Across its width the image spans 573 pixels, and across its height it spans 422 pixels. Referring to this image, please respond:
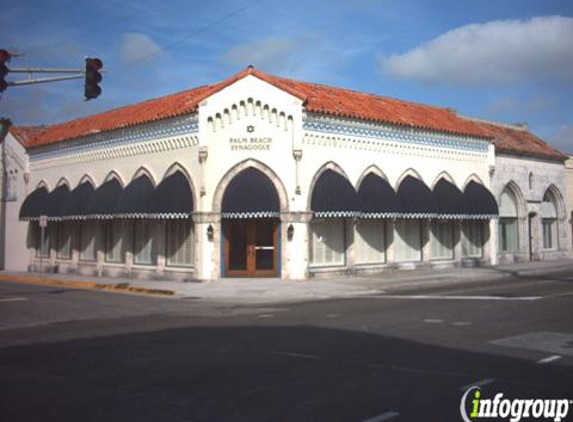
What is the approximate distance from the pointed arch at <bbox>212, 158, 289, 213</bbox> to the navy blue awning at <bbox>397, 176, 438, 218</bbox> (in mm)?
5737

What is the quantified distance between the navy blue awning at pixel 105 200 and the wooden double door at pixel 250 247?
20.3ft

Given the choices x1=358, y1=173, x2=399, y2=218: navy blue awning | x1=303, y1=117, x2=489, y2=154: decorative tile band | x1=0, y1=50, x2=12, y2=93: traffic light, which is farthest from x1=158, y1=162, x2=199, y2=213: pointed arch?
x1=0, y1=50, x2=12, y2=93: traffic light

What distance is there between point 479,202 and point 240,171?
13323mm

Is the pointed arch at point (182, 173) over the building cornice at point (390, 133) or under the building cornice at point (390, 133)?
under

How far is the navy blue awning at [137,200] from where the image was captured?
26.0 m

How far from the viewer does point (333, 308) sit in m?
16.2

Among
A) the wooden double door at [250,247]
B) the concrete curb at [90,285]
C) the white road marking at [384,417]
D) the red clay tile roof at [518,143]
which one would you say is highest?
the red clay tile roof at [518,143]

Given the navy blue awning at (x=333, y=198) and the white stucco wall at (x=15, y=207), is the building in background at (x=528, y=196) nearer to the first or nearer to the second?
the navy blue awning at (x=333, y=198)

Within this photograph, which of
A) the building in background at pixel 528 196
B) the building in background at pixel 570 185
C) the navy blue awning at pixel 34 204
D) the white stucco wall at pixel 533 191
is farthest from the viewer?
the building in background at pixel 570 185

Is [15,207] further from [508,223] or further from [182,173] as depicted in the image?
[508,223]

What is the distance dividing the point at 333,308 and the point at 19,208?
2681 cm

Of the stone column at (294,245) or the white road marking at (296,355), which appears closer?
the white road marking at (296,355)

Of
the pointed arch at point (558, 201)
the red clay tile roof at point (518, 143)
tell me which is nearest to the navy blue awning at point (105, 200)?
the red clay tile roof at point (518, 143)

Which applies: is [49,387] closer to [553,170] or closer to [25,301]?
[25,301]
